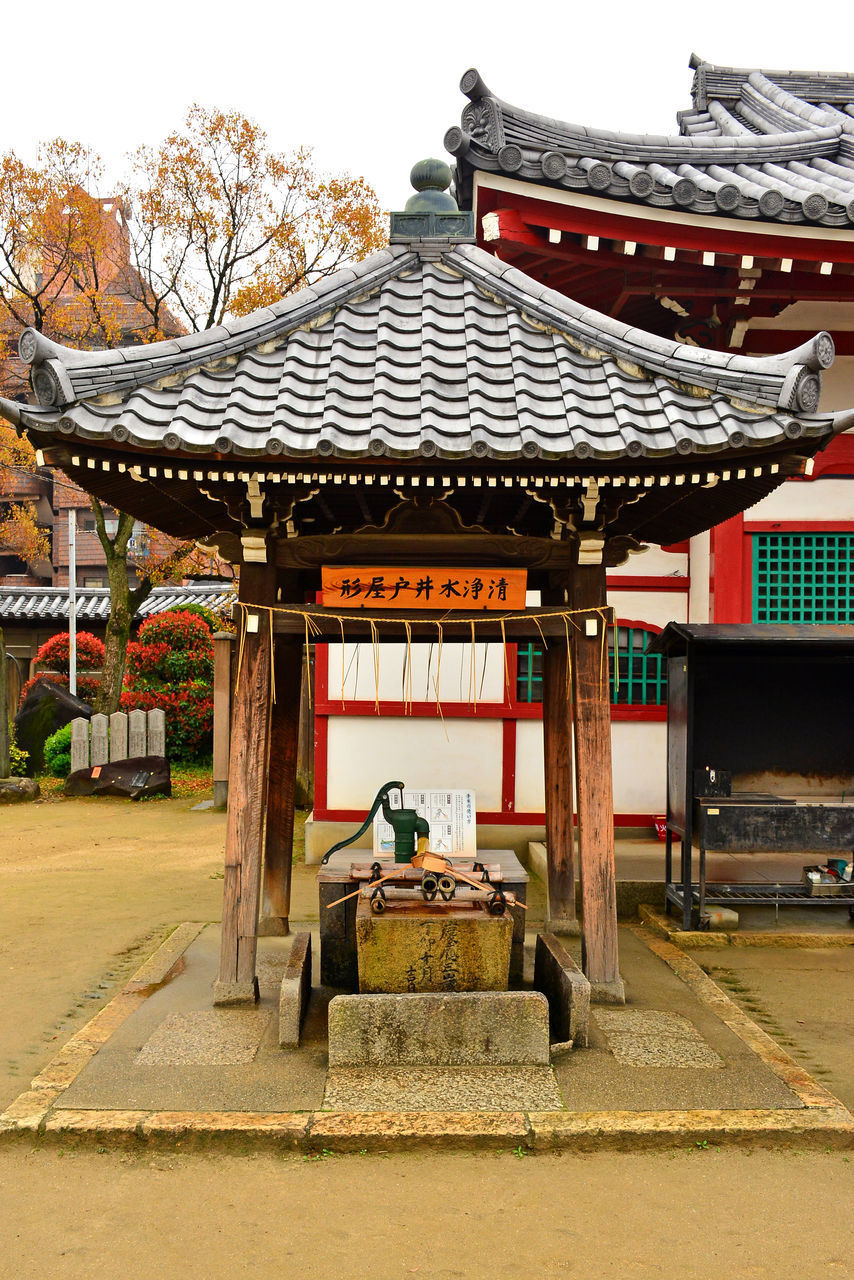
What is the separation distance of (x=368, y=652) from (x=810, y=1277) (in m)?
8.33

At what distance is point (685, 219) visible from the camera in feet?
27.4

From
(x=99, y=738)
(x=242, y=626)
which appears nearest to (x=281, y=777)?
(x=242, y=626)

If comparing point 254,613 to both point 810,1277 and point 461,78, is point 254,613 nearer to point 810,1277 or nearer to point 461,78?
point 810,1277

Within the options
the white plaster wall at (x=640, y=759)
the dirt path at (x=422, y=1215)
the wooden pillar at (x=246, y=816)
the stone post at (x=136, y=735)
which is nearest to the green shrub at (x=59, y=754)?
the stone post at (x=136, y=735)

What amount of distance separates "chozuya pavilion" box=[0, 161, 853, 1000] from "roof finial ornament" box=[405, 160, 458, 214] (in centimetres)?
2

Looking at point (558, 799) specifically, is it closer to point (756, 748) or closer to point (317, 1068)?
point (756, 748)

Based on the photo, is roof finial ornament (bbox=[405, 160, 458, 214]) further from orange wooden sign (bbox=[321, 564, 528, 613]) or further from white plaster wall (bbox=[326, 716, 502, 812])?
white plaster wall (bbox=[326, 716, 502, 812])

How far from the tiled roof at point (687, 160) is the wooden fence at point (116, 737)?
11.6 meters

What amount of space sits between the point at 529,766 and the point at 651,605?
89.3 inches

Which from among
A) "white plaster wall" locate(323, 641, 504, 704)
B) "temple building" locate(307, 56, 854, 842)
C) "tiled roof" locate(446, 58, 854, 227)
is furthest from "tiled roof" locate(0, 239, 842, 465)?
"white plaster wall" locate(323, 641, 504, 704)

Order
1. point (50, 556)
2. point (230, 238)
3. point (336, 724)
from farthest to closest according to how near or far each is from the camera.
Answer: point (50, 556) → point (230, 238) → point (336, 724)

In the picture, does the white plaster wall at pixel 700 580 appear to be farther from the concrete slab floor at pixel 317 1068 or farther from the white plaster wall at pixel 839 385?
the concrete slab floor at pixel 317 1068

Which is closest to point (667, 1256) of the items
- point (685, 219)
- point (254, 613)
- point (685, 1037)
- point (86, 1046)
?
point (685, 1037)

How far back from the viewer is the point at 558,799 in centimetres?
796
